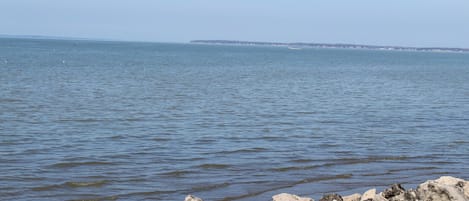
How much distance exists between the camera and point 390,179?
50.1 ft

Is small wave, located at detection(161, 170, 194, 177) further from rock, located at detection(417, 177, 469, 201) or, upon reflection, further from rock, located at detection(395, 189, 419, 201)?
rock, located at detection(417, 177, 469, 201)

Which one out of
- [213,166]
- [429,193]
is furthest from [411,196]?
[213,166]

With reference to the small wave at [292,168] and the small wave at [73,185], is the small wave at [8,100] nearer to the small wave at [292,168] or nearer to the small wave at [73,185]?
the small wave at [73,185]

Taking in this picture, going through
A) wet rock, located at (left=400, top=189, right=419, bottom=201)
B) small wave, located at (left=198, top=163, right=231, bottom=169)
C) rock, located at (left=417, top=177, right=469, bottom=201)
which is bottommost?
small wave, located at (left=198, top=163, right=231, bottom=169)

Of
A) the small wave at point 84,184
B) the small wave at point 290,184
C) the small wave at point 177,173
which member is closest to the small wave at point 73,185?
the small wave at point 84,184

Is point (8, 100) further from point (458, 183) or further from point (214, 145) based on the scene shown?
point (458, 183)

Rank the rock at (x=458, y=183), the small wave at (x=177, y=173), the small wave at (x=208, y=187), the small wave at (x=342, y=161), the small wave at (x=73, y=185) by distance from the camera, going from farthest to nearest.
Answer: the small wave at (x=342, y=161) → the small wave at (x=177, y=173) → the small wave at (x=208, y=187) → the small wave at (x=73, y=185) → the rock at (x=458, y=183)

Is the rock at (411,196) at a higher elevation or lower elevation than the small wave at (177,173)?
higher

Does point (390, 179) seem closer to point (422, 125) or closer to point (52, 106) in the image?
point (422, 125)

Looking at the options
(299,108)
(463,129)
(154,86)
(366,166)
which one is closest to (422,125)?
(463,129)

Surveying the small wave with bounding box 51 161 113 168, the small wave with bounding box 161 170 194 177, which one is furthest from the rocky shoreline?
the small wave with bounding box 51 161 113 168

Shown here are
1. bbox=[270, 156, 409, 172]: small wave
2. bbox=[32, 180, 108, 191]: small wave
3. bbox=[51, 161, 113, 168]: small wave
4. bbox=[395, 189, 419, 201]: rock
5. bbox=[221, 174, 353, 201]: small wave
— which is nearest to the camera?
bbox=[395, 189, 419, 201]: rock

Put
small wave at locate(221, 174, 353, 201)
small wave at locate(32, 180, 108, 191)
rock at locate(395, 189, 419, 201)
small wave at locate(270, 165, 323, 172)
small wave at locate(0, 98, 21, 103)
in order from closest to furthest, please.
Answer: rock at locate(395, 189, 419, 201)
small wave at locate(221, 174, 353, 201)
small wave at locate(32, 180, 108, 191)
small wave at locate(270, 165, 323, 172)
small wave at locate(0, 98, 21, 103)

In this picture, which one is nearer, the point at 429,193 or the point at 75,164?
the point at 429,193
